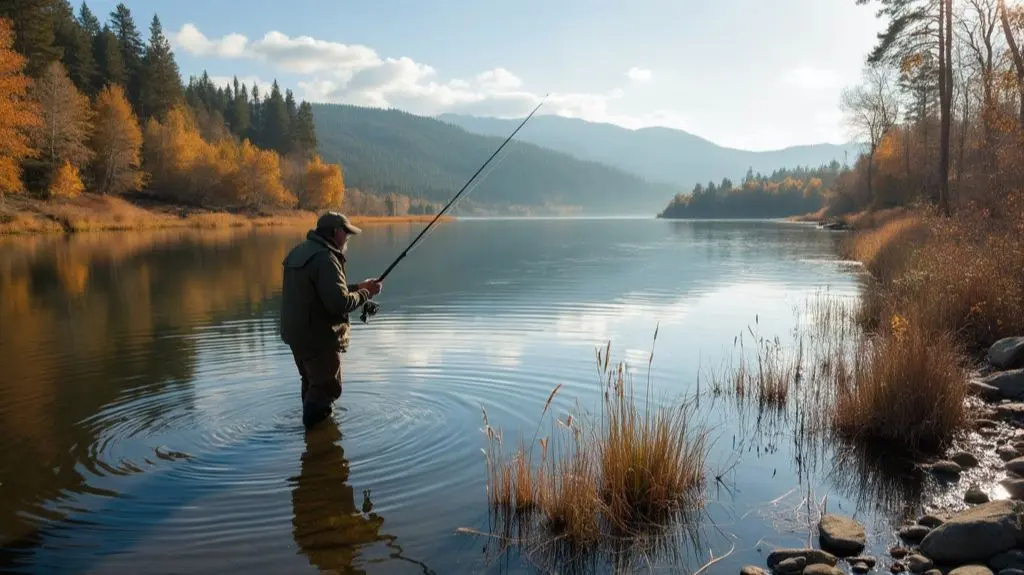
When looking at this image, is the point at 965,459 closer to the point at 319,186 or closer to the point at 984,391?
the point at 984,391

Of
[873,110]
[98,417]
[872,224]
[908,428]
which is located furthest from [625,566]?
[873,110]

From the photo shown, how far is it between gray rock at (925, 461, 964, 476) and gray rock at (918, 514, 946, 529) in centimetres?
134

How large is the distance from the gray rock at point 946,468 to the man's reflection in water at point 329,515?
540 cm

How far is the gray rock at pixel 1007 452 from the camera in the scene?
22.6 feet

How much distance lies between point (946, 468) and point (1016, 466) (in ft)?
1.92

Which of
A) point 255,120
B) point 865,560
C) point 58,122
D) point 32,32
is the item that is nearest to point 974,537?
point 865,560

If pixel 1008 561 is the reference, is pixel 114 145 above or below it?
above

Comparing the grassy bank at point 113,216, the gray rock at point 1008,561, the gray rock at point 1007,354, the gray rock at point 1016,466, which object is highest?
the grassy bank at point 113,216

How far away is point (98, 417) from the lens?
8625 mm

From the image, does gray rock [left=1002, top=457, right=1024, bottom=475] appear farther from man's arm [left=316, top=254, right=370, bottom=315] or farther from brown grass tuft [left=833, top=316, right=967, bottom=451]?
man's arm [left=316, top=254, right=370, bottom=315]

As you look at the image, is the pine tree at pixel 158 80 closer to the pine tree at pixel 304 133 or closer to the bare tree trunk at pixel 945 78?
the pine tree at pixel 304 133

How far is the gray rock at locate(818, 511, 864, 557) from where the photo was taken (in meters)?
5.12

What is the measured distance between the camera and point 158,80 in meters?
85.0

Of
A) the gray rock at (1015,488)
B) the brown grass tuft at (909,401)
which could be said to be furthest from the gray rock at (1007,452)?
the gray rock at (1015,488)
